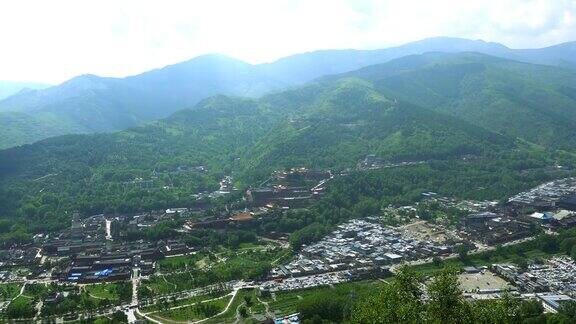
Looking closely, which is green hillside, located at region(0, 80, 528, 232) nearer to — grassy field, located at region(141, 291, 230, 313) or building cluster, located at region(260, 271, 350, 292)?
grassy field, located at region(141, 291, 230, 313)

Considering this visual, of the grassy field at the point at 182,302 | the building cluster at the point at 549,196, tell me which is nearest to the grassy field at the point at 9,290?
the grassy field at the point at 182,302

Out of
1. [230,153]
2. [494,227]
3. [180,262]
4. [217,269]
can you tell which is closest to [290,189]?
[180,262]

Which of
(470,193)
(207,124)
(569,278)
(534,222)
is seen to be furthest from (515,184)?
(207,124)

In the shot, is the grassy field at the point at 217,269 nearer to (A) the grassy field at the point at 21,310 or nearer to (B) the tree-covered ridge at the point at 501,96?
(A) the grassy field at the point at 21,310

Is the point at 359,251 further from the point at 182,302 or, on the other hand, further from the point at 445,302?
the point at 445,302

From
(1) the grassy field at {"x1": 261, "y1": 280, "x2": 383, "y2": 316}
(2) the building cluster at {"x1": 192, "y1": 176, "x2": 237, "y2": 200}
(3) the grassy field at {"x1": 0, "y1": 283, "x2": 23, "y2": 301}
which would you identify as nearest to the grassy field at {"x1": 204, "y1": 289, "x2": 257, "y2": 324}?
(1) the grassy field at {"x1": 261, "y1": 280, "x2": 383, "y2": 316}

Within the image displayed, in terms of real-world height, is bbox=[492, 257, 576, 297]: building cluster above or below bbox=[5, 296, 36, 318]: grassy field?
below
